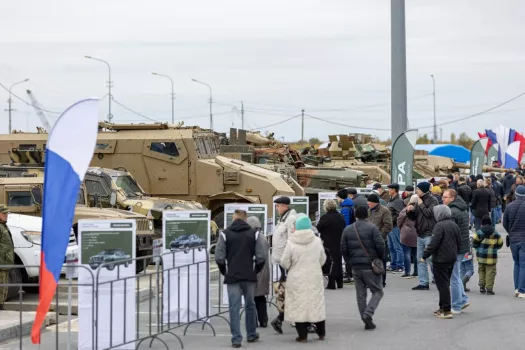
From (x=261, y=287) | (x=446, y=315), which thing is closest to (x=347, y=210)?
(x=446, y=315)

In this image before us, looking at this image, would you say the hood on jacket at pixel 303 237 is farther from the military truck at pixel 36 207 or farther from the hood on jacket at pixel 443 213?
the military truck at pixel 36 207

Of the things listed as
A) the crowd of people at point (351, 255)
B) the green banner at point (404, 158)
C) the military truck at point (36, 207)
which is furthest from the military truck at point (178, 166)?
the crowd of people at point (351, 255)

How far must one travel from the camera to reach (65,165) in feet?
31.4

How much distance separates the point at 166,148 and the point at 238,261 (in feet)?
47.5

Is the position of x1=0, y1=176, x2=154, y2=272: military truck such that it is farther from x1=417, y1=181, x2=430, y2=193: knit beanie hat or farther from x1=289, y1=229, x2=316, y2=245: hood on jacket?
x1=289, y1=229, x2=316, y2=245: hood on jacket

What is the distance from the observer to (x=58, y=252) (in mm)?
9727

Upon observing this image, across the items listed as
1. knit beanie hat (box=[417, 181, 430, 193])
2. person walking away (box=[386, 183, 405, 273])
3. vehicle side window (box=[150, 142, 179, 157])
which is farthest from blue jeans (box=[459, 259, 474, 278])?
vehicle side window (box=[150, 142, 179, 157])

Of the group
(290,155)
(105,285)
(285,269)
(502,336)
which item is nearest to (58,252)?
(105,285)

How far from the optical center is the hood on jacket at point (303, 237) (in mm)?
12523

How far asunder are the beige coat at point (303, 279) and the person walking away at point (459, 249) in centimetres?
294

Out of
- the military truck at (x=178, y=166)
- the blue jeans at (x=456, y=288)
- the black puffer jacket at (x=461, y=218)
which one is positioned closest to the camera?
the blue jeans at (x=456, y=288)

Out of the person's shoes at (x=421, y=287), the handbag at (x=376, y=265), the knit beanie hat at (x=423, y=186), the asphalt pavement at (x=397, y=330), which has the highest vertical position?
the knit beanie hat at (x=423, y=186)

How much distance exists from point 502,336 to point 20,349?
5.87m

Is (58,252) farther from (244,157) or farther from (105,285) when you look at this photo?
(244,157)
